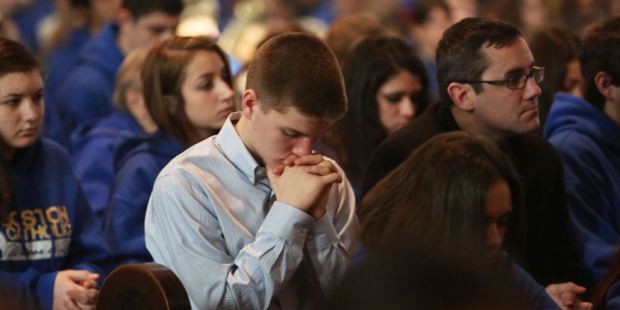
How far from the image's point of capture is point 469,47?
375cm

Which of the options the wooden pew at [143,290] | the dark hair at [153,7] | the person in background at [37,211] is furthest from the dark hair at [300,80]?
the dark hair at [153,7]

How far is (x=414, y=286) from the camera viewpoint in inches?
51.8

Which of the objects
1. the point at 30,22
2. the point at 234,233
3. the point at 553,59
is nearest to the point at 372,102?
the point at 553,59

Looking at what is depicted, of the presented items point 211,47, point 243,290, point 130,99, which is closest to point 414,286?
point 243,290

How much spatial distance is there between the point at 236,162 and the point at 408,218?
59 cm

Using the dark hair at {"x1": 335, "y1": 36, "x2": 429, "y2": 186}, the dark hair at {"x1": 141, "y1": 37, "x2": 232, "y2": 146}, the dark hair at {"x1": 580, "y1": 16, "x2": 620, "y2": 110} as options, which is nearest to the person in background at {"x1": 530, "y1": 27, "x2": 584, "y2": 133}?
the dark hair at {"x1": 335, "y1": 36, "x2": 429, "y2": 186}

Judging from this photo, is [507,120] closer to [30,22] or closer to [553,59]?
[553,59]

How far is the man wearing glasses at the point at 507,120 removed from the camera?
3689 millimetres

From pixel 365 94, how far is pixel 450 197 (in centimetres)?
224

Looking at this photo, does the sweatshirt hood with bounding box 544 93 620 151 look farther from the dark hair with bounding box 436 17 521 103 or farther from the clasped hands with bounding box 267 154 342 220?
the clasped hands with bounding box 267 154 342 220

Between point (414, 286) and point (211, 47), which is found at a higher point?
point (414, 286)

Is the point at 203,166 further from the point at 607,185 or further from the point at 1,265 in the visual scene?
the point at 607,185

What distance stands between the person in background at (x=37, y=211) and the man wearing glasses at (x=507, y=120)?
3.09 ft

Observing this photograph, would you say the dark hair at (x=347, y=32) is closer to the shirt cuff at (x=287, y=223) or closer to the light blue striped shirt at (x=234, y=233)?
the light blue striped shirt at (x=234, y=233)
